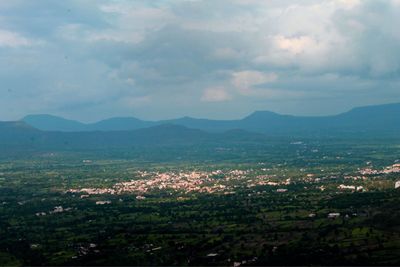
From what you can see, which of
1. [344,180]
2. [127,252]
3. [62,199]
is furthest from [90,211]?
[344,180]

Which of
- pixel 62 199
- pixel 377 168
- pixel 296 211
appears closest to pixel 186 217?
pixel 296 211

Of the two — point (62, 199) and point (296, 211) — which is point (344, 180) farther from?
point (62, 199)

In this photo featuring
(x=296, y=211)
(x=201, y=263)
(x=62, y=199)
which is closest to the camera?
(x=201, y=263)

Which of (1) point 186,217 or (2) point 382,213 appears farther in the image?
(1) point 186,217

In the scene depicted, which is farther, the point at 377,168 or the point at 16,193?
the point at 377,168

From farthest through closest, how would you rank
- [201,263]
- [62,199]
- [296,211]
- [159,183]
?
[159,183] → [62,199] → [296,211] → [201,263]

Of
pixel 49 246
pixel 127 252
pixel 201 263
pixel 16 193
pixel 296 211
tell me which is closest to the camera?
pixel 201 263

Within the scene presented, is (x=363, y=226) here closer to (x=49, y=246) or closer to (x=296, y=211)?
(x=296, y=211)

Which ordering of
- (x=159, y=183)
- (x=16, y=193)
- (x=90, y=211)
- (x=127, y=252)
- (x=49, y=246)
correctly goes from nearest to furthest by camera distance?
(x=127, y=252), (x=49, y=246), (x=90, y=211), (x=16, y=193), (x=159, y=183)
